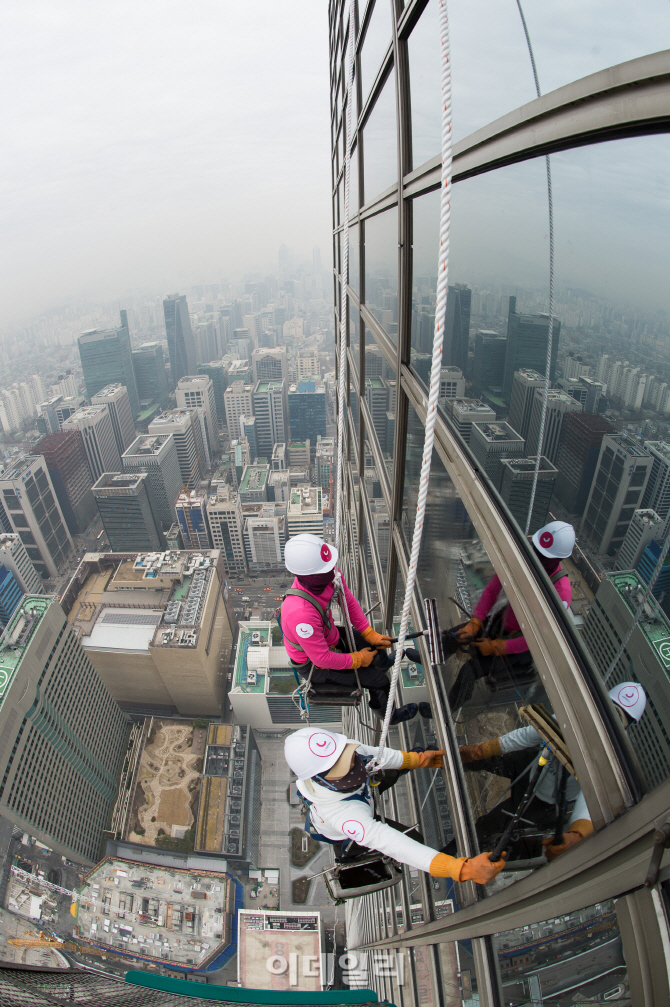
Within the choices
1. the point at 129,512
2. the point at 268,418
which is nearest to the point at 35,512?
the point at 129,512

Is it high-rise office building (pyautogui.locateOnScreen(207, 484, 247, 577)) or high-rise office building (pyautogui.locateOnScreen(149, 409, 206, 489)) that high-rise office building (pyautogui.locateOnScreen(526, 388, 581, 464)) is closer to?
high-rise office building (pyautogui.locateOnScreen(207, 484, 247, 577))

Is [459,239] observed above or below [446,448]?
above

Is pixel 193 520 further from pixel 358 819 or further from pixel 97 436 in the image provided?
pixel 358 819

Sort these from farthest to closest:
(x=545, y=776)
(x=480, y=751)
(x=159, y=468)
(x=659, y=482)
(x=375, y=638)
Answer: (x=159, y=468), (x=375, y=638), (x=480, y=751), (x=545, y=776), (x=659, y=482)

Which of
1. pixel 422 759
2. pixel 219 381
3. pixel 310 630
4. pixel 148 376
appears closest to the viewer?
pixel 422 759

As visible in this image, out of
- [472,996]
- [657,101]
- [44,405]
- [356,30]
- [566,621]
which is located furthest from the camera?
[44,405]

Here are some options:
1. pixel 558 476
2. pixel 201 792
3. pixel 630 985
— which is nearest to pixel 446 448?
pixel 558 476

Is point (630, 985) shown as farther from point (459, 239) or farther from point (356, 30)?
point (356, 30)

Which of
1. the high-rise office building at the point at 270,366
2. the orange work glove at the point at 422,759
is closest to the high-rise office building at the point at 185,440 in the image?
the high-rise office building at the point at 270,366
